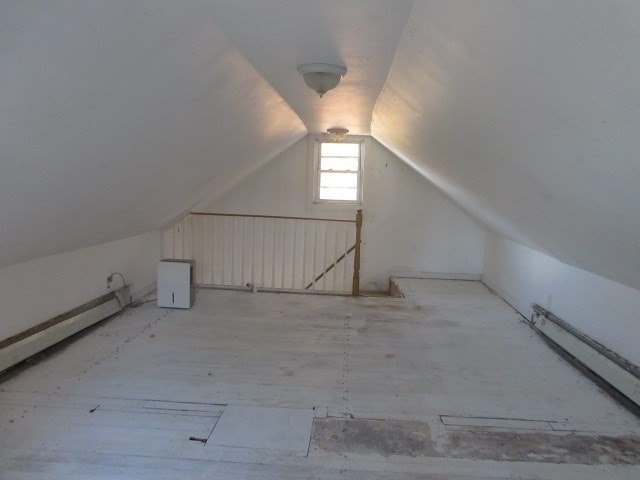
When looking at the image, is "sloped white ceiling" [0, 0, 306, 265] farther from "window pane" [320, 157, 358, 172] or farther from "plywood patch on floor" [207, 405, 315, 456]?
"window pane" [320, 157, 358, 172]

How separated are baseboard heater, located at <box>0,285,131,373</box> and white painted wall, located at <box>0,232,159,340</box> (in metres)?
0.05

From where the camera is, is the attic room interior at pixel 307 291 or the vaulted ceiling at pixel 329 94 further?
the attic room interior at pixel 307 291

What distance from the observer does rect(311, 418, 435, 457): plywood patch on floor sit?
2.24 metres

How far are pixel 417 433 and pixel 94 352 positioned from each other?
241 cm

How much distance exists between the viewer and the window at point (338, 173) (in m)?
5.97

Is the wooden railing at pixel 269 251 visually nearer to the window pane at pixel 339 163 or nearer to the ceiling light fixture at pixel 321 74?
the window pane at pixel 339 163

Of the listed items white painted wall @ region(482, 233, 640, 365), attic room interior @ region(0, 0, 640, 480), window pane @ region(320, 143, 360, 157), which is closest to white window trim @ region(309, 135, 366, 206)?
window pane @ region(320, 143, 360, 157)

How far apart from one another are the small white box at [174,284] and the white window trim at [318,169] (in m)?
2.22

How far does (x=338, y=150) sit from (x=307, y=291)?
2.11 meters

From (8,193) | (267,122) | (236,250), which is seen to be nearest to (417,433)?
(8,193)

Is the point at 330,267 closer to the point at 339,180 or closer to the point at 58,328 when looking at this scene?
the point at 339,180

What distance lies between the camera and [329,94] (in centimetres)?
301

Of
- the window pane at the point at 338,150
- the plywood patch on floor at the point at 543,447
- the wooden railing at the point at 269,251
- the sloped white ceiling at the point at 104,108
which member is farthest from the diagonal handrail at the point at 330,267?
the plywood patch on floor at the point at 543,447

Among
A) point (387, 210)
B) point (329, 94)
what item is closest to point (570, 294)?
point (329, 94)
